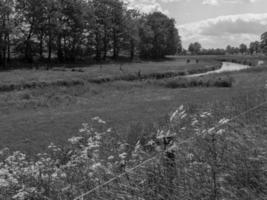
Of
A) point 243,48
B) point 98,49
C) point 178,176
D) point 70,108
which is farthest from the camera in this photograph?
point 243,48

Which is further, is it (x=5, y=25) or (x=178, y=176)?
(x=5, y=25)

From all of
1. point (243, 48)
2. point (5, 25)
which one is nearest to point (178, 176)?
point (5, 25)

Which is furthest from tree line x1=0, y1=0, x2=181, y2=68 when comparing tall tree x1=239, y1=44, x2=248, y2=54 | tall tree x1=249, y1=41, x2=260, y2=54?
tall tree x1=239, y1=44, x2=248, y2=54

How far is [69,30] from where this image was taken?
55156mm

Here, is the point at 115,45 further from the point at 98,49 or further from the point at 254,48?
the point at 254,48

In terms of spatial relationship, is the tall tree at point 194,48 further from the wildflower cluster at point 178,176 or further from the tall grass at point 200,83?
the wildflower cluster at point 178,176

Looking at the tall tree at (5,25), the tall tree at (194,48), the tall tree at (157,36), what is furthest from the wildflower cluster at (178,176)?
the tall tree at (194,48)

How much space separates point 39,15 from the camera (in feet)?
160

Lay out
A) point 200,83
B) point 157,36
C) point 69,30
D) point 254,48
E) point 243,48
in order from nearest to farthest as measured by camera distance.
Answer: point 200,83 < point 69,30 < point 157,36 < point 254,48 < point 243,48

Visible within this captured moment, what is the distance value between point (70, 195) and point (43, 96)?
22.7 metres

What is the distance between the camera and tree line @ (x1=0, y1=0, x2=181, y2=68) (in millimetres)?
47719

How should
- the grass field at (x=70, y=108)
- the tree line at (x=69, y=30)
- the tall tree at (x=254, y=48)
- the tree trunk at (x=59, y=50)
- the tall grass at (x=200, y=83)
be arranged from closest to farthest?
the grass field at (x=70, y=108), the tall grass at (x=200, y=83), the tree line at (x=69, y=30), the tree trunk at (x=59, y=50), the tall tree at (x=254, y=48)

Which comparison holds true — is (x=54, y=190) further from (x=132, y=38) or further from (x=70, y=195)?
(x=132, y=38)

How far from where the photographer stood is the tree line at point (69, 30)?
47.7m
